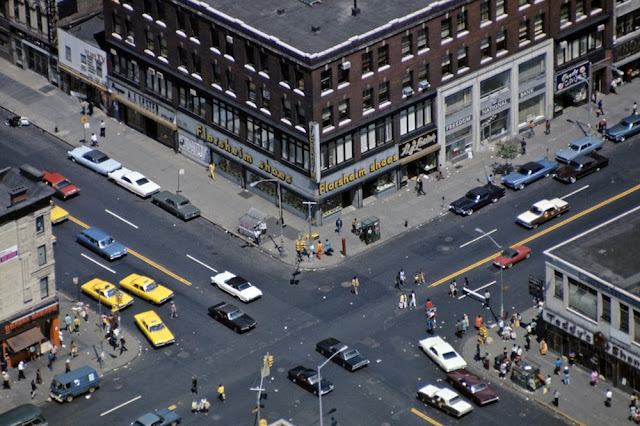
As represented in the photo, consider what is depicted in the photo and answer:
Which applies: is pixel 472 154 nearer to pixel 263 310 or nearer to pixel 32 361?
pixel 263 310

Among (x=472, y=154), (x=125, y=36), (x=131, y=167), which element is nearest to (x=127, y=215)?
(x=131, y=167)

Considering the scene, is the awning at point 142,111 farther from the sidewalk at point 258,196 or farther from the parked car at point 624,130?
the parked car at point 624,130

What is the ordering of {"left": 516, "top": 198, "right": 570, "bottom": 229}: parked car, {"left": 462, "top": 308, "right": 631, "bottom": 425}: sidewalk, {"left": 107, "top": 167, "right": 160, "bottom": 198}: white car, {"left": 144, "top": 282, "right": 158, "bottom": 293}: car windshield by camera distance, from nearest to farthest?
1. {"left": 462, "top": 308, "right": 631, "bottom": 425}: sidewalk
2. {"left": 144, "top": 282, "right": 158, "bottom": 293}: car windshield
3. {"left": 516, "top": 198, "right": 570, "bottom": 229}: parked car
4. {"left": 107, "top": 167, "right": 160, "bottom": 198}: white car

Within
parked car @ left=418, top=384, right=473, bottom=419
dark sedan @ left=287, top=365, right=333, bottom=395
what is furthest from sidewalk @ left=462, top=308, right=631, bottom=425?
dark sedan @ left=287, top=365, right=333, bottom=395

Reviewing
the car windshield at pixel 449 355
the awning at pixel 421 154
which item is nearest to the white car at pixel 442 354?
the car windshield at pixel 449 355

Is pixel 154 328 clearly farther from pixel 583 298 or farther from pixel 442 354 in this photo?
pixel 583 298

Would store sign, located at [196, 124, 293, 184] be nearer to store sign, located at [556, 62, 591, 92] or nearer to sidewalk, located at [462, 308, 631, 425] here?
sidewalk, located at [462, 308, 631, 425]

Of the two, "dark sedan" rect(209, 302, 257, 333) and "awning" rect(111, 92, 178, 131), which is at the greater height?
"awning" rect(111, 92, 178, 131)
